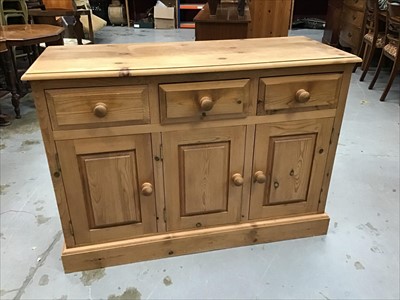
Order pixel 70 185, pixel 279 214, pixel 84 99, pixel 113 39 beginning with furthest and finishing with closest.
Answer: pixel 113 39, pixel 279 214, pixel 70 185, pixel 84 99

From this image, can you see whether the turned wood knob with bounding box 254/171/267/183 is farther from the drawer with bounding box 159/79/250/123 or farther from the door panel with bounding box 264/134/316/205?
the drawer with bounding box 159/79/250/123

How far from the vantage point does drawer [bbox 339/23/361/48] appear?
417 centimetres

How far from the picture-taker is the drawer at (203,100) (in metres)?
1.31

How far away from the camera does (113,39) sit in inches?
221

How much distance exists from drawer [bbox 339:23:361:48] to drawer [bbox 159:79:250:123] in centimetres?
340

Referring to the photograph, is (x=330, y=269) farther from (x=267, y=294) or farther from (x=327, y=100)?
(x=327, y=100)

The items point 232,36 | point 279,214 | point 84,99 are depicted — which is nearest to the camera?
point 84,99

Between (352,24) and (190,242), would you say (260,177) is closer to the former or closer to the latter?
(190,242)

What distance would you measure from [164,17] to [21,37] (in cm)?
383

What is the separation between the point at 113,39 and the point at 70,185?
468 cm

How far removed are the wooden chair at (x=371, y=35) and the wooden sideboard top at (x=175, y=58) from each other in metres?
2.42

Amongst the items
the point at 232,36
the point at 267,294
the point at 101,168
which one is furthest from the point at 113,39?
the point at 267,294

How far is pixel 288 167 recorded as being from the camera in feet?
5.19

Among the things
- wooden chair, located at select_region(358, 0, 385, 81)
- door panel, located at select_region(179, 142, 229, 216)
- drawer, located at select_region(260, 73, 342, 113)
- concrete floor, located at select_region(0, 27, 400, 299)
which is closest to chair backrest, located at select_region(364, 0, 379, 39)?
wooden chair, located at select_region(358, 0, 385, 81)
